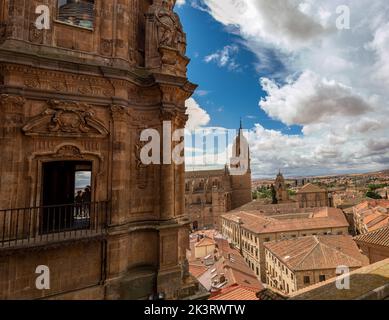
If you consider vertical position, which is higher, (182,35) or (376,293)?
(182,35)

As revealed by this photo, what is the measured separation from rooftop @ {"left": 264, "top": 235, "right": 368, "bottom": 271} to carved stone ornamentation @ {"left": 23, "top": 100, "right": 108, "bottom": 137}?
23928 mm

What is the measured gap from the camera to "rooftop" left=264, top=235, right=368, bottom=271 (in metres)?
22.8

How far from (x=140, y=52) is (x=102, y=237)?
17.1 feet

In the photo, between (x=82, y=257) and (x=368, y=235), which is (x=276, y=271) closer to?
(x=368, y=235)

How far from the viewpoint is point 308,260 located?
23.7 m

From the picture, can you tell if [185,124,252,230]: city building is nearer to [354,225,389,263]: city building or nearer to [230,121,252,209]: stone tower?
[230,121,252,209]: stone tower

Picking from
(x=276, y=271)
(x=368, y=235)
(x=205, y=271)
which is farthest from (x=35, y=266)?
(x=276, y=271)

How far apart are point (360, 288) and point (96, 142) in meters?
8.13

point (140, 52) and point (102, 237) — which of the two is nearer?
point (102, 237)

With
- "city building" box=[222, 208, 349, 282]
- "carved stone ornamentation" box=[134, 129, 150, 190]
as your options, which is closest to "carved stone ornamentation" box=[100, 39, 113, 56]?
"carved stone ornamentation" box=[134, 129, 150, 190]

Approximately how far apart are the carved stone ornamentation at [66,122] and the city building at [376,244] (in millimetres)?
13004

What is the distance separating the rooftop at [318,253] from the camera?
2281 cm

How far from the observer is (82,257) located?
5559 mm

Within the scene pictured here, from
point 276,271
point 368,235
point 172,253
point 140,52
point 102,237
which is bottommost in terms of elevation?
point 276,271
